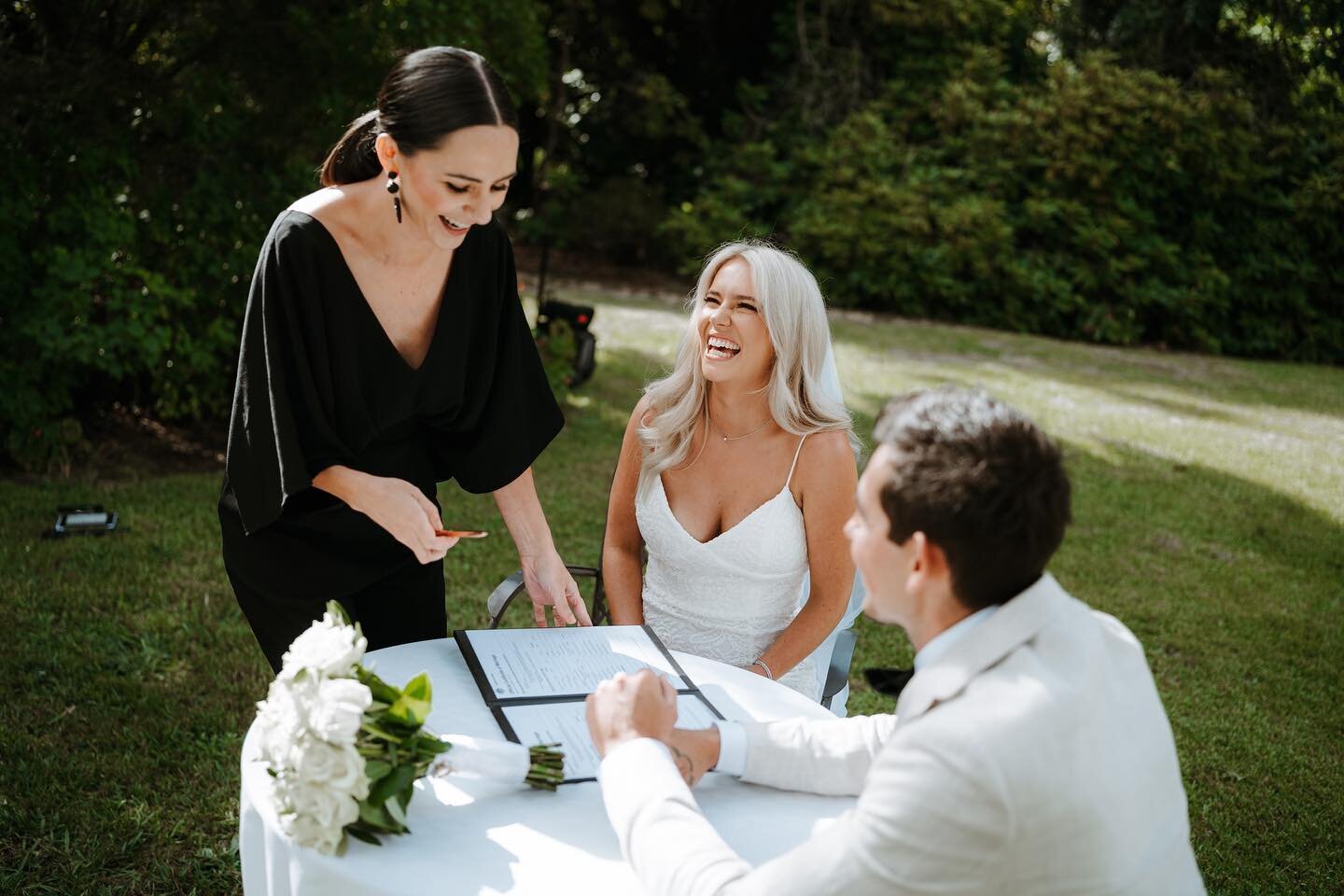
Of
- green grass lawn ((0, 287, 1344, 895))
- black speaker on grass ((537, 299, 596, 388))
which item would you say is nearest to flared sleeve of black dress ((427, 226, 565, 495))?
green grass lawn ((0, 287, 1344, 895))

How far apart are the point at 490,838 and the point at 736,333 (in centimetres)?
164

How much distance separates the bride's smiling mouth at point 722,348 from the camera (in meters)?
2.82

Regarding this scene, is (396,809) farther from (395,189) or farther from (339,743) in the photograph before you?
(395,189)

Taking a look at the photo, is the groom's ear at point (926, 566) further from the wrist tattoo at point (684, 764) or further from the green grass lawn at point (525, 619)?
the green grass lawn at point (525, 619)

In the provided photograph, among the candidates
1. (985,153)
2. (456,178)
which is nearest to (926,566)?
(456,178)

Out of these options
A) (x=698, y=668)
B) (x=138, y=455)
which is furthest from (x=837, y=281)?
(x=698, y=668)

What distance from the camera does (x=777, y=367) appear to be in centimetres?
281

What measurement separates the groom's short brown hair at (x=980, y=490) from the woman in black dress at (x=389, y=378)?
0.95 m

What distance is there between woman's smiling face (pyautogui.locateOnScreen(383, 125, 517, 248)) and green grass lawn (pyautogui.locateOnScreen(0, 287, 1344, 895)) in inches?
71.7

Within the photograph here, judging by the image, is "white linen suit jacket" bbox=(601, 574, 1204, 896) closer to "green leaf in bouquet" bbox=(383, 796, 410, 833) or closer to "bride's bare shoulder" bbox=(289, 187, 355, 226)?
"green leaf in bouquet" bbox=(383, 796, 410, 833)

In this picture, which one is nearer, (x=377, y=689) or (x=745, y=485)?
(x=377, y=689)

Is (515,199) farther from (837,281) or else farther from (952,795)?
→ (952,795)

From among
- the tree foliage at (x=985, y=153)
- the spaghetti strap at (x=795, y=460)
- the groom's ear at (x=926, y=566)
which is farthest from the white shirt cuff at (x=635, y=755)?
the tree foliage at (x=985, y=153)

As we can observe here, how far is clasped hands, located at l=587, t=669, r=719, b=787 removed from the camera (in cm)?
150
